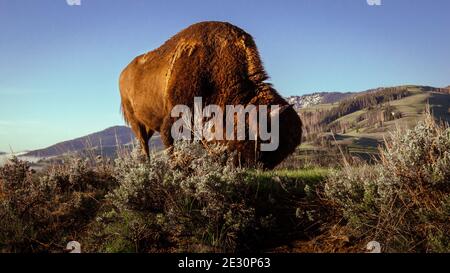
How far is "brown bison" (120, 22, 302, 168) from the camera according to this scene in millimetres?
6551

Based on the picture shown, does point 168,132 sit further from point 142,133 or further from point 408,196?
point 408,196

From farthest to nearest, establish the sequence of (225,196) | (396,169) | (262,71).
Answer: (262,71)
(225,196)
(396,169)

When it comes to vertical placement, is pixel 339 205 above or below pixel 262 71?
below

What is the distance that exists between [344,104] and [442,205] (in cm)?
10025

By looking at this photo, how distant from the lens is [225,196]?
488cm

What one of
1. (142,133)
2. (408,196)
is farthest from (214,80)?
(142,133)

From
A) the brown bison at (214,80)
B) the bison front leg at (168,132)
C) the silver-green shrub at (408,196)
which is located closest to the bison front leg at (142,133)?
the brown bison at (214,80)

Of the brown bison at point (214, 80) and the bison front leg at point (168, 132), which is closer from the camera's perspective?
the brown bison at point (214, 80)

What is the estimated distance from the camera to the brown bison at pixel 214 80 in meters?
6.55

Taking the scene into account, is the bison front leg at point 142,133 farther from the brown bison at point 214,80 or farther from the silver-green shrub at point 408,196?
the silver-green shrub at point 408,196

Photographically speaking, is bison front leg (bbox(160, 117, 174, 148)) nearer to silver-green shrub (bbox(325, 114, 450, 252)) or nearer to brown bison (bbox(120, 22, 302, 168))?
brown bison (bbox(120, 22, 302, 168))
